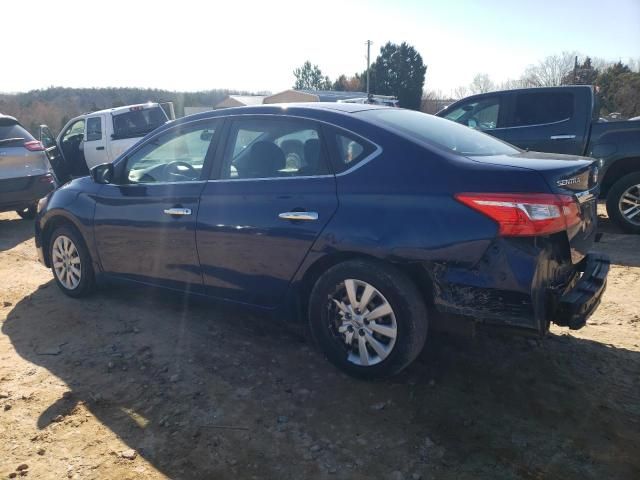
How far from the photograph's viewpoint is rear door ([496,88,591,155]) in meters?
6.89

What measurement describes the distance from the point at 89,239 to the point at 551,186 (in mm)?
3786

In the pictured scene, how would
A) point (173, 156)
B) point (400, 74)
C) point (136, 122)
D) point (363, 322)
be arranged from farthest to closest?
point (400, 74) → point (136, 122) → point (173, 156) → point (363, 322)

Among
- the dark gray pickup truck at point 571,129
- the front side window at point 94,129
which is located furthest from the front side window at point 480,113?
the front side window at point 94,129

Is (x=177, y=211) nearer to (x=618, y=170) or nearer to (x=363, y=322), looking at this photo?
(x=363, y=322)

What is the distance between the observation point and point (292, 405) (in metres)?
3.01

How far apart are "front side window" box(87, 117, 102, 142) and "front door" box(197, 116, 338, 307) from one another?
8.42 metres

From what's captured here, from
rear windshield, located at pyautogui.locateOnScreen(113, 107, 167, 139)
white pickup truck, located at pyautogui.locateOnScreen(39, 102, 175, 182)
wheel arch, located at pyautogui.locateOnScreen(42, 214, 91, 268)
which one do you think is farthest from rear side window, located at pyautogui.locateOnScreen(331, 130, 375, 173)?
rear windshield, located at pyautogui.locateOnScreen(113, 107, 167, 139)

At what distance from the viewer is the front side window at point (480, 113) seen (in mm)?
7512

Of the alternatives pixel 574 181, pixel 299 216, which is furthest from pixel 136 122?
pixel 574 181

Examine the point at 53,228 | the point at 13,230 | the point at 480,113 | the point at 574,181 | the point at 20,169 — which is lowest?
the point at 13,230

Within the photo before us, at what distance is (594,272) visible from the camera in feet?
10.3

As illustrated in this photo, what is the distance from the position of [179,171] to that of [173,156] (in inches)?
7.6

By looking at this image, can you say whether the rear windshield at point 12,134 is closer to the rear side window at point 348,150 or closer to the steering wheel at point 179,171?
the steering wheel at point 179,171

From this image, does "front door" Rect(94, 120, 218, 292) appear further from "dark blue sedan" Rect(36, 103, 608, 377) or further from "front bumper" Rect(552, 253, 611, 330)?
"front bumper" Rect(552, 253, 611, 330)
